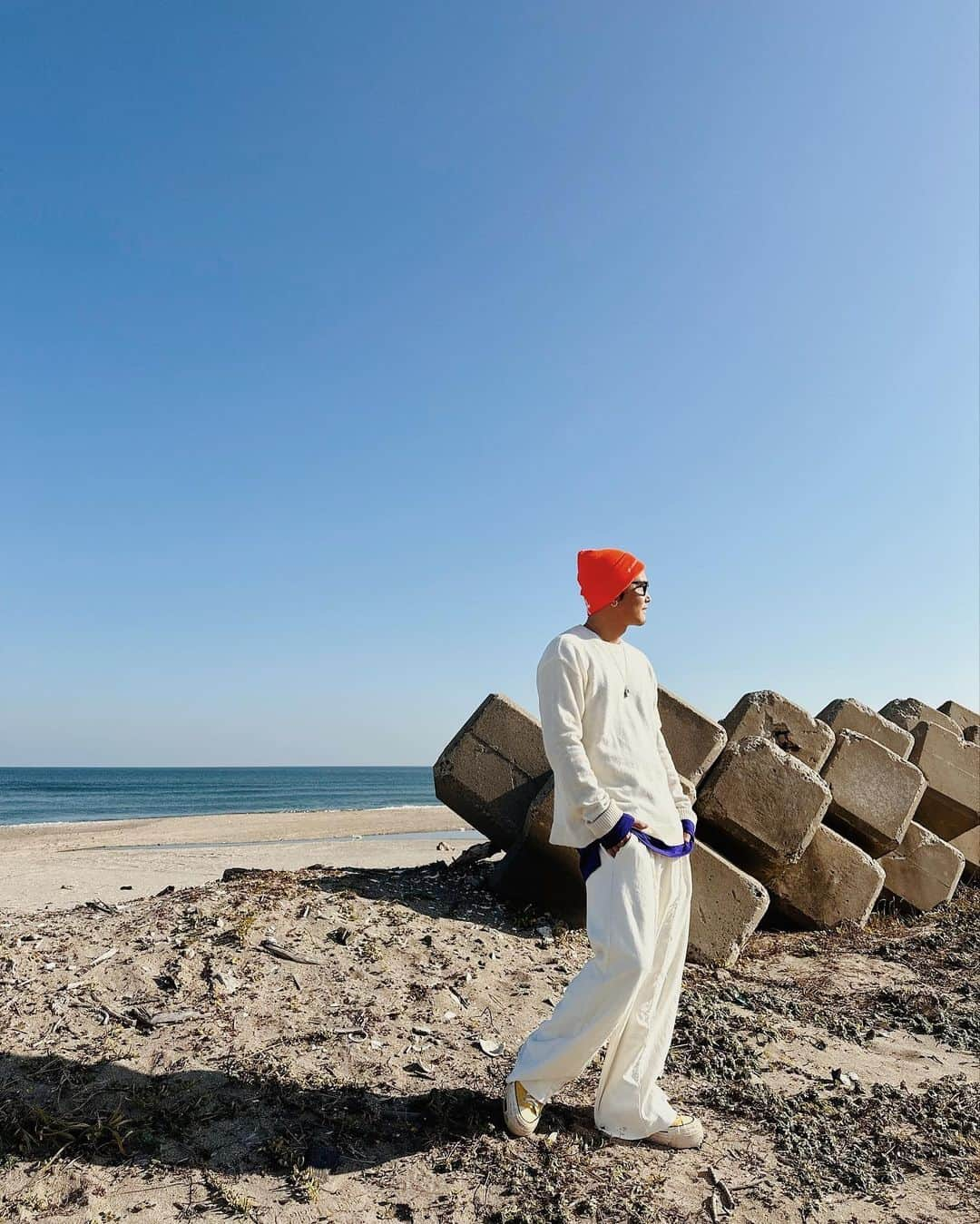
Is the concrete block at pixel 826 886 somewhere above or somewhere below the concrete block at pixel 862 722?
below

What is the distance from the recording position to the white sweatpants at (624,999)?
9.75 ft

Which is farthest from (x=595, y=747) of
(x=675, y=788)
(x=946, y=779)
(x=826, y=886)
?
(x=946, y=779)

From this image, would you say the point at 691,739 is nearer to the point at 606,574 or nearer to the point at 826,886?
the point at 826,886

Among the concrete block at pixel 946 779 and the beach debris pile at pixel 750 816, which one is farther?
the concrete block at pixel 946 779

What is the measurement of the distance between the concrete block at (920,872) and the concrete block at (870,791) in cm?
47

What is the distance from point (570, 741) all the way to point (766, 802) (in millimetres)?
3575

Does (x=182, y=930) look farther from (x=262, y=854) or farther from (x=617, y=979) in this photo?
(x=262, y=854)

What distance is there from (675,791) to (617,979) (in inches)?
35.0

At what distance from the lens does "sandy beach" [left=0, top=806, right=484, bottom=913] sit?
27.8 ft

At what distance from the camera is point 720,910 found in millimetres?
5430

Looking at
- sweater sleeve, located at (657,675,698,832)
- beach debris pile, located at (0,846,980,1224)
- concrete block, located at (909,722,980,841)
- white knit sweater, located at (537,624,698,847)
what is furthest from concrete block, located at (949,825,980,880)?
white knit sweater, located at (537,624,698,847)

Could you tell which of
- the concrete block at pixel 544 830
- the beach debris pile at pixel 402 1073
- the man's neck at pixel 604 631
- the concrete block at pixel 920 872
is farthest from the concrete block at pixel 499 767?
the concrete block at pixel 920 872

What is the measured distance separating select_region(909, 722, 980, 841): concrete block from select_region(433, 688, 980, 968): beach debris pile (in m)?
1.19

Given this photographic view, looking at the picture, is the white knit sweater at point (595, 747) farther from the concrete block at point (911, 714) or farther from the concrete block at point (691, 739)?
the concrete block at point (911, 714)
